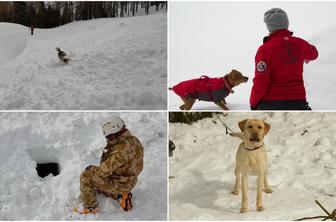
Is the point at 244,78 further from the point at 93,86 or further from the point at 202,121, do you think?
the point at 93,86

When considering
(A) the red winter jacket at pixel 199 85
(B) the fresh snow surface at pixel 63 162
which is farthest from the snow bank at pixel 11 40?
(A) the red winter jacket at pixel 199 85

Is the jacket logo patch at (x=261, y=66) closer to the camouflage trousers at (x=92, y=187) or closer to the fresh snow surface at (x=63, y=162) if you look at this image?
the fresh snow surface at (x=63, y=162)

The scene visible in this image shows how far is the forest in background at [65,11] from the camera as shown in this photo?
564 centimetres

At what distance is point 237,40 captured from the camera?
17.6 ft

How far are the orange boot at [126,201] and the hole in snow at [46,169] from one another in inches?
42.9

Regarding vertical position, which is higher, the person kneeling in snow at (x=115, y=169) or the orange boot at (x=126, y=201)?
the person kneeling in snow at (x=115, y=169)

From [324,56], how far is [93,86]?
266cm

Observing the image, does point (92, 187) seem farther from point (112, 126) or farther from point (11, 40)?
point (11, 40)

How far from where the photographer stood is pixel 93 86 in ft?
16.0

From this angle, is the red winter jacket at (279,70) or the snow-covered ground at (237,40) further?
the snow-covered ground at (237,40)

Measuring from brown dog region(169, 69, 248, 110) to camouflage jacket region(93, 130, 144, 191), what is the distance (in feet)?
2.98

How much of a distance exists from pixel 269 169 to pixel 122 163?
5.14 ft

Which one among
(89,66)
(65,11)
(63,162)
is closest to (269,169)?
(63,162)

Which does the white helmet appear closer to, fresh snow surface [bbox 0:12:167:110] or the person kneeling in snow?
the person kneeling in snow
